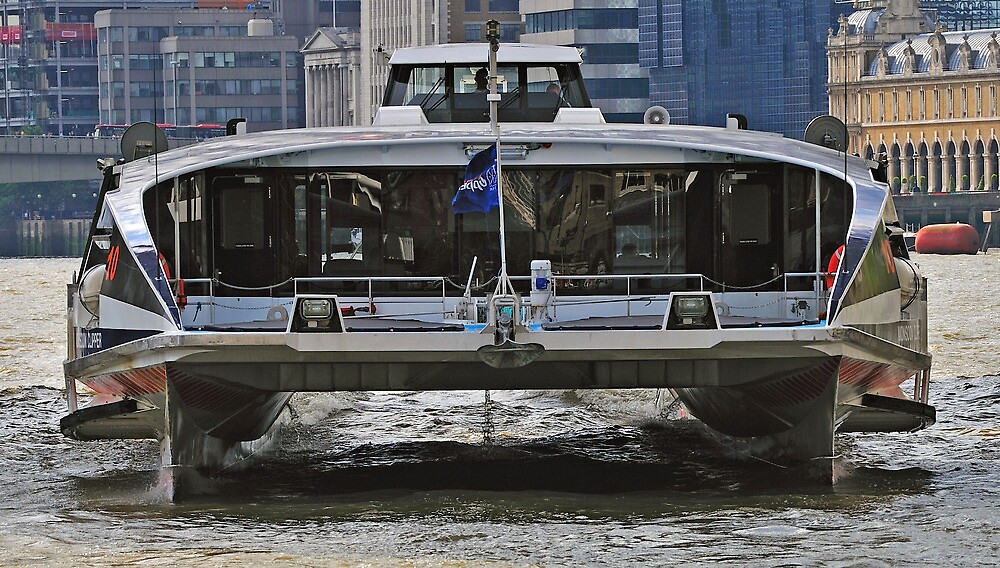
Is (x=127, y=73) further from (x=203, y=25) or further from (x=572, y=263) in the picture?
(x=572, y=263)

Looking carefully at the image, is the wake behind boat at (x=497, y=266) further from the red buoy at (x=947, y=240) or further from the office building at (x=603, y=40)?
the office building at (x=603, y=40)

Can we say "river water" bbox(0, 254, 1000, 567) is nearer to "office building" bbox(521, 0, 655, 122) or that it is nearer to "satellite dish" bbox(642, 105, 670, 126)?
"satellite dish" bbox(642, 105, 670, 126)

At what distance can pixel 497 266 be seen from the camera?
16156 mm

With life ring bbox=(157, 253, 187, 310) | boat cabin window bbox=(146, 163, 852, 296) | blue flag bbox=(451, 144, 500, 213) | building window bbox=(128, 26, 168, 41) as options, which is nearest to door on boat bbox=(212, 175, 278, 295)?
boat cabin window bbox=(146, 163, 852, 296)

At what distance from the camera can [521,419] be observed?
2225 centimetres

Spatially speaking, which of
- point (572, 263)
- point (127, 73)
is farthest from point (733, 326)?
point (127, 73)

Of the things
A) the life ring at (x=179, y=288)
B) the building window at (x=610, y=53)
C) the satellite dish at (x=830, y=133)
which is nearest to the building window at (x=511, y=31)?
the building window at (x=610, y=53)

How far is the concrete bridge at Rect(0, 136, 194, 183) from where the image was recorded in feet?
366

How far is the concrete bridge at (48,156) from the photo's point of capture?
11144 cm

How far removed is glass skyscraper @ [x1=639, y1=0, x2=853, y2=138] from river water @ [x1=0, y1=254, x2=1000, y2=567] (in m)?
129

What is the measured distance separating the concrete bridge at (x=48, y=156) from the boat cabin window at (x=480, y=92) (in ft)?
305

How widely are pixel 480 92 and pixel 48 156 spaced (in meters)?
96.5

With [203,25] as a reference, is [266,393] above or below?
below

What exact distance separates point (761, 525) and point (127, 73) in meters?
169
